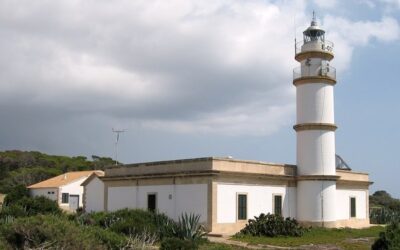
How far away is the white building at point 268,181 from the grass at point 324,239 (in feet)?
4.48

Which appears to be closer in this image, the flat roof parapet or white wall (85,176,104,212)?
the flat roof parapet

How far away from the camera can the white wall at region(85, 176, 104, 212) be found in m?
33.4

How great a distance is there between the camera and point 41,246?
34.9ft

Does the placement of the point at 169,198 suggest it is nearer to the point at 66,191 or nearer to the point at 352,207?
the point at 352,207

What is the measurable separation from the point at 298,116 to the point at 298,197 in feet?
13.3

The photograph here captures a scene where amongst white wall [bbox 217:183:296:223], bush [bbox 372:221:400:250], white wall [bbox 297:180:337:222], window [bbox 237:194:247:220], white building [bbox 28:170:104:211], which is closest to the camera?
bush [bbox 372:221:400:250]

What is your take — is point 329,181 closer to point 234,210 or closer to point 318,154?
point 318,154

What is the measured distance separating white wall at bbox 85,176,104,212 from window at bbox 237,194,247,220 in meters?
11.4

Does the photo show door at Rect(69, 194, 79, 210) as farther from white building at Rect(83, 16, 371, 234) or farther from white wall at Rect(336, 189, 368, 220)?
white wall at Rect(336, 189, 368, 220)

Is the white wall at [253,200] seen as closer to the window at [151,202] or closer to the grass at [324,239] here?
the grass at [324,239]

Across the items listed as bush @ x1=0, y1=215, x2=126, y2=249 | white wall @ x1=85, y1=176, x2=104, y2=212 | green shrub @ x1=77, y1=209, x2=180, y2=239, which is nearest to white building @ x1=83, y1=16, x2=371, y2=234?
green shrub @ x1=77, y1=209, x2=180, y2=239

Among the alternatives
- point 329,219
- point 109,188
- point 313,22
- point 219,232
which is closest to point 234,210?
point 219,232

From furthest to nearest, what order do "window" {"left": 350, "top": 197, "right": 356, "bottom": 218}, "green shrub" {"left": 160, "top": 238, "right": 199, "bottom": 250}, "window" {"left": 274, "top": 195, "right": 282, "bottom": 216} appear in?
"window" {"left": 350, "top": 197, "right": 356, "bottom": 218} → "window" {"left": 274, "top": 195, "right": 282, "bottom": 216} → "green shrub" {"left": 160, "top": 238, "right": 199, "bottom": 250}

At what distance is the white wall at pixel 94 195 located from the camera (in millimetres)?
33438
